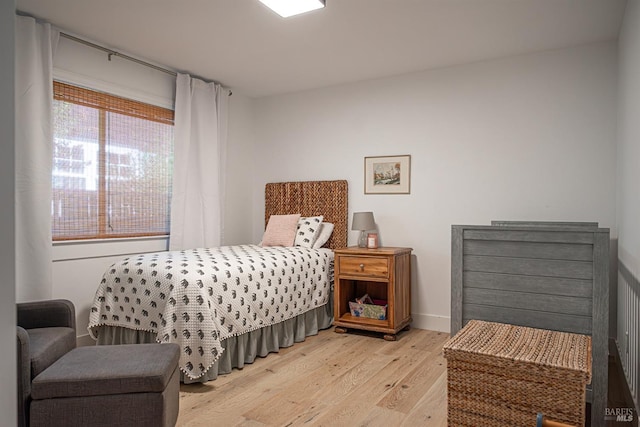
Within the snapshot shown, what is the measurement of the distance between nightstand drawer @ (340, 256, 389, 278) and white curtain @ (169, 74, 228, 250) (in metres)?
1.44

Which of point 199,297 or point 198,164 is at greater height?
point 198,164

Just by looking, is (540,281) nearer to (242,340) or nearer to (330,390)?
(330,390)

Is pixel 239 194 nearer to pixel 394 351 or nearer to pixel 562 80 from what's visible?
pixel 394 351

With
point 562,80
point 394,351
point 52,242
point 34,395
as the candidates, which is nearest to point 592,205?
point 562,80

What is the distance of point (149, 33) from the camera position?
329cm

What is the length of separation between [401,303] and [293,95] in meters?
2.66

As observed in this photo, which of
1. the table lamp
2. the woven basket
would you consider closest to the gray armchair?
the woven basket

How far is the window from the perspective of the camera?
3.32 metres

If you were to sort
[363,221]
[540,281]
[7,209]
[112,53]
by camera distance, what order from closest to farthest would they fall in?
[7,209] → [540,281] → [112,53] → [363,221]

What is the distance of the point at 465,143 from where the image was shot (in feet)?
12.9

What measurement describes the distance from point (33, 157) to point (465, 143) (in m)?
3.54

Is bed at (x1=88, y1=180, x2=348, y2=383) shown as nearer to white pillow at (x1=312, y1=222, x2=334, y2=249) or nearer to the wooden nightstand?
the wooden nightstand

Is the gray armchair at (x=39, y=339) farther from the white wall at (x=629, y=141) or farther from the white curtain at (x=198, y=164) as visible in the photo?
the white wall at (x=629, y=141)

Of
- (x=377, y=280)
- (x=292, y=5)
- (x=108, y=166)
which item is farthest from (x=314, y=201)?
(x=292, y=5)
